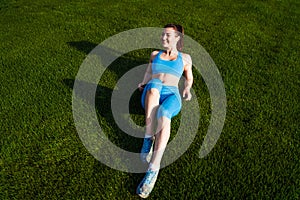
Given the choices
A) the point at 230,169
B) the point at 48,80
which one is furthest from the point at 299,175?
the point at 48,80

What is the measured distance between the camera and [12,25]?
8.07 m

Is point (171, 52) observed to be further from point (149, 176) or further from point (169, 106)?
point (149, 176)

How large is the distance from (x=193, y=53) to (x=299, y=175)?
3.63 metres

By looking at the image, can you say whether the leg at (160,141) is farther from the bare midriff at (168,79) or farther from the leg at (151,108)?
the bare midriff at (168,79)

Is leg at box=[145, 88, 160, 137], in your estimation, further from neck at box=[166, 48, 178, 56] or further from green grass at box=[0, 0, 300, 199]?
neck at box=[166, 48, 178, 56]

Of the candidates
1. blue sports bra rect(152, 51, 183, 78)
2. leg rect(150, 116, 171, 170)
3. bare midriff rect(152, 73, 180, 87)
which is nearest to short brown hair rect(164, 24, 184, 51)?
blue sports bra rect(152, 51, 183, 78)

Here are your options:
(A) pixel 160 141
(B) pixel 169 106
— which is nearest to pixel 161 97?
(B) pixel 169 106

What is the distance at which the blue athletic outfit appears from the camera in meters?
3.96

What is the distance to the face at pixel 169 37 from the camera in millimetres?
4387

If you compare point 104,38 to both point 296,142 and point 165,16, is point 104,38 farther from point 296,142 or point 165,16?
point 296,142

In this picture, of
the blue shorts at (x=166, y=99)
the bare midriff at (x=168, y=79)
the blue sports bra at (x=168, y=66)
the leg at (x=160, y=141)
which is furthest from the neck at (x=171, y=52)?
the leg at (x=160, y=141)

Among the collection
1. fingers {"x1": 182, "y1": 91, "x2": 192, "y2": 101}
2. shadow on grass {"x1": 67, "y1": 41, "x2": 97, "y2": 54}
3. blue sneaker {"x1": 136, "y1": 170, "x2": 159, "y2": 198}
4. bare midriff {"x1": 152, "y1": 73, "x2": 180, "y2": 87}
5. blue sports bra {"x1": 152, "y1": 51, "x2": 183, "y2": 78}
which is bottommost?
blue sneaker {"x1": 136, "y1": 170, "x2": 159, "y2": 198}

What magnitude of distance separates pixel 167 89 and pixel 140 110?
90 cm

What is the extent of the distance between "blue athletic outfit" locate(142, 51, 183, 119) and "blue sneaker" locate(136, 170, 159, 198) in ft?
2.69
